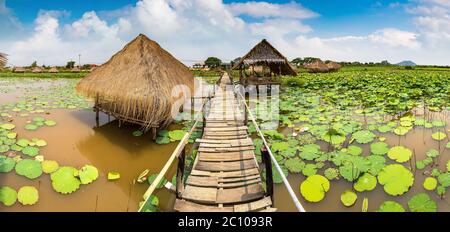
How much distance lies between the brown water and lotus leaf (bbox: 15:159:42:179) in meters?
0.10

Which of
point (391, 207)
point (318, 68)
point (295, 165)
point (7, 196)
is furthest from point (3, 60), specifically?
point (318, 68)

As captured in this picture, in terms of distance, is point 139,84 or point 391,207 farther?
point 139,84

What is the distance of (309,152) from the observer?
6148 mm

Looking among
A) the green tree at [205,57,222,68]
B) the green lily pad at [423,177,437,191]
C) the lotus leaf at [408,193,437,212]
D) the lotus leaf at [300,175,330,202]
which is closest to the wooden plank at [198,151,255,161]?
the lotus leaf at [300,175,330,202]

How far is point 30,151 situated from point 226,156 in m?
4.61

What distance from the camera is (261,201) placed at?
4.13 meters

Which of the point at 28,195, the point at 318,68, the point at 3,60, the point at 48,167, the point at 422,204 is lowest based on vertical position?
the point at 28,195

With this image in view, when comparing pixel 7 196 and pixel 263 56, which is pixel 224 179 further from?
pixel 263 56

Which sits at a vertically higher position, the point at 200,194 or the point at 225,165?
the point at 225,165

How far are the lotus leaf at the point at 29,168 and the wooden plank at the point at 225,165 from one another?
3.16 metres

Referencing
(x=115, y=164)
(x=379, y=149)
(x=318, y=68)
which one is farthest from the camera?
(x=318, y=68)

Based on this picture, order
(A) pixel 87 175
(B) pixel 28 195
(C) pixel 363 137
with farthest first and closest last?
(C) pixel 363 137
(A) pixel 87 175
(B) pixel 28 195

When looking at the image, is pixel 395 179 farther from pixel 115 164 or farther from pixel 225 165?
pixel 115 164
